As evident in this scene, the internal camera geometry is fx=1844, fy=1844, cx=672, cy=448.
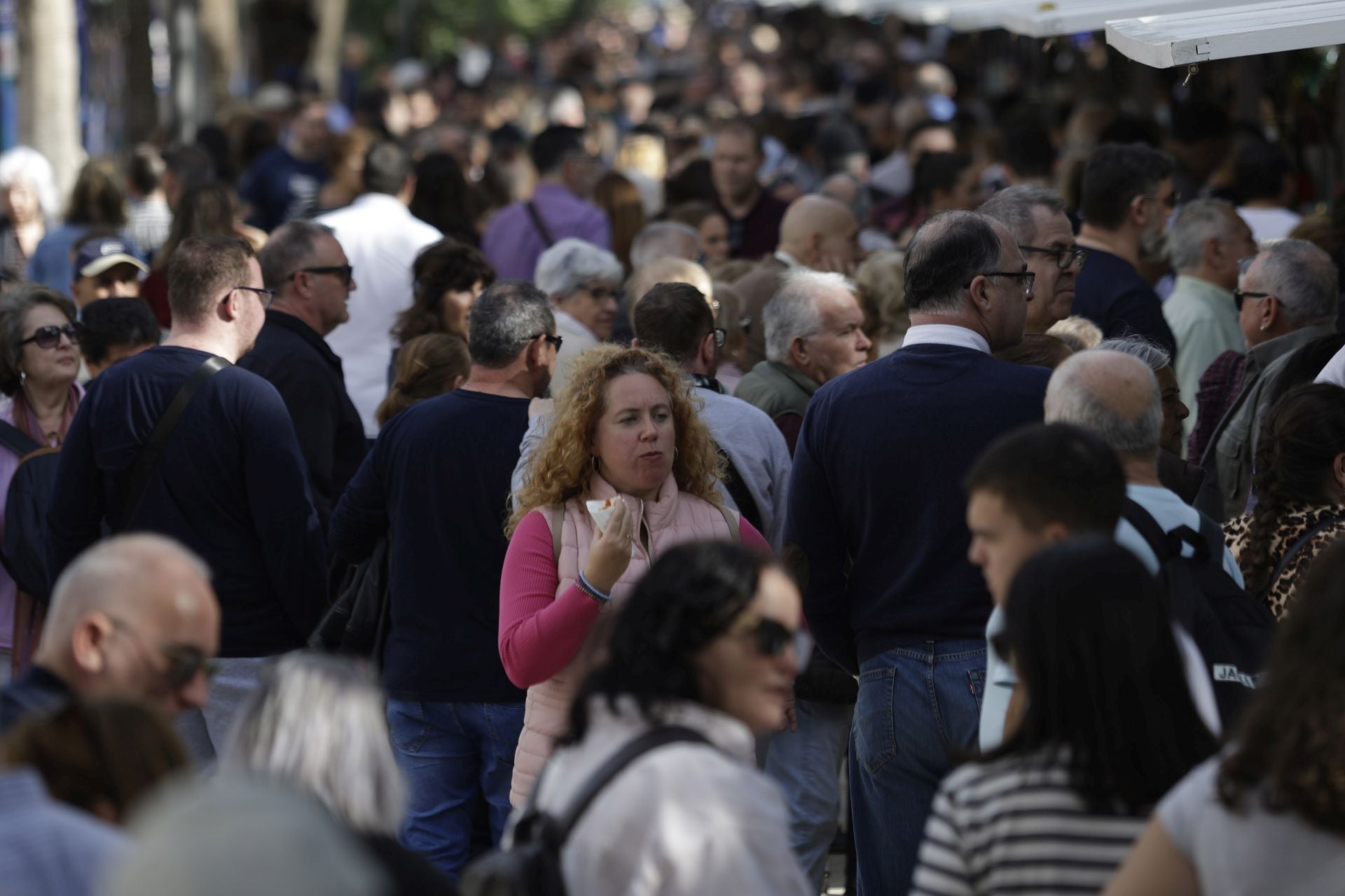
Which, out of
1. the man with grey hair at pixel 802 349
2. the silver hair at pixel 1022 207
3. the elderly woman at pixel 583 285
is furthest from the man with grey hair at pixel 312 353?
the silver hair at pixel 1022 207

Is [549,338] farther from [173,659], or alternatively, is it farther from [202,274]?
[173,659]

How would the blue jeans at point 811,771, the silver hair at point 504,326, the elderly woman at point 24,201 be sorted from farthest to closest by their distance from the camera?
1. the elderly woman at point 24,201
2. the blue jeans at point 811,771
3. the silver hair at point 504,326

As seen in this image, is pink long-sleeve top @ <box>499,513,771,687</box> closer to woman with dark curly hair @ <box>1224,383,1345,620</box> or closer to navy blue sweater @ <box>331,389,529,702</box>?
navy blue sweater @ <box>331,389,529,702</box>

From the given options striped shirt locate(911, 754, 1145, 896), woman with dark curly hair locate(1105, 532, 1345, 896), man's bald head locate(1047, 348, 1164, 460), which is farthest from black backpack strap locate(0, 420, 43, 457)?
woman with dark curly hair locate(1105, 532, 1345, 896)

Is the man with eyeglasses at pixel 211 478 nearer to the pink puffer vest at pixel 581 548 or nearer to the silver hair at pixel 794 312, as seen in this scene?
the pink puffer vest at pixel 581 548

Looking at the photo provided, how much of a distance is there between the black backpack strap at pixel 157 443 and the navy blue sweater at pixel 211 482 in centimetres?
2

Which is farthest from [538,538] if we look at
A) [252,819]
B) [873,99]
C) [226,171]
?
[873,99]

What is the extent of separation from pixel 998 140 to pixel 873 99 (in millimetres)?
7260

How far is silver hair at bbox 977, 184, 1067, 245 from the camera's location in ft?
19.6

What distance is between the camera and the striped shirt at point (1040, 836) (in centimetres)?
283

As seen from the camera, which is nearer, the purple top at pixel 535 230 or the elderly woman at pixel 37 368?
the elderly woman at pixel 37 368

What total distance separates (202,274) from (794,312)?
6.38ft

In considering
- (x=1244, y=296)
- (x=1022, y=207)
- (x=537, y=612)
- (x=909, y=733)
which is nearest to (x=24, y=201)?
(x=1022, y=207)

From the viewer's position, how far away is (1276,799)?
260 centimetres
